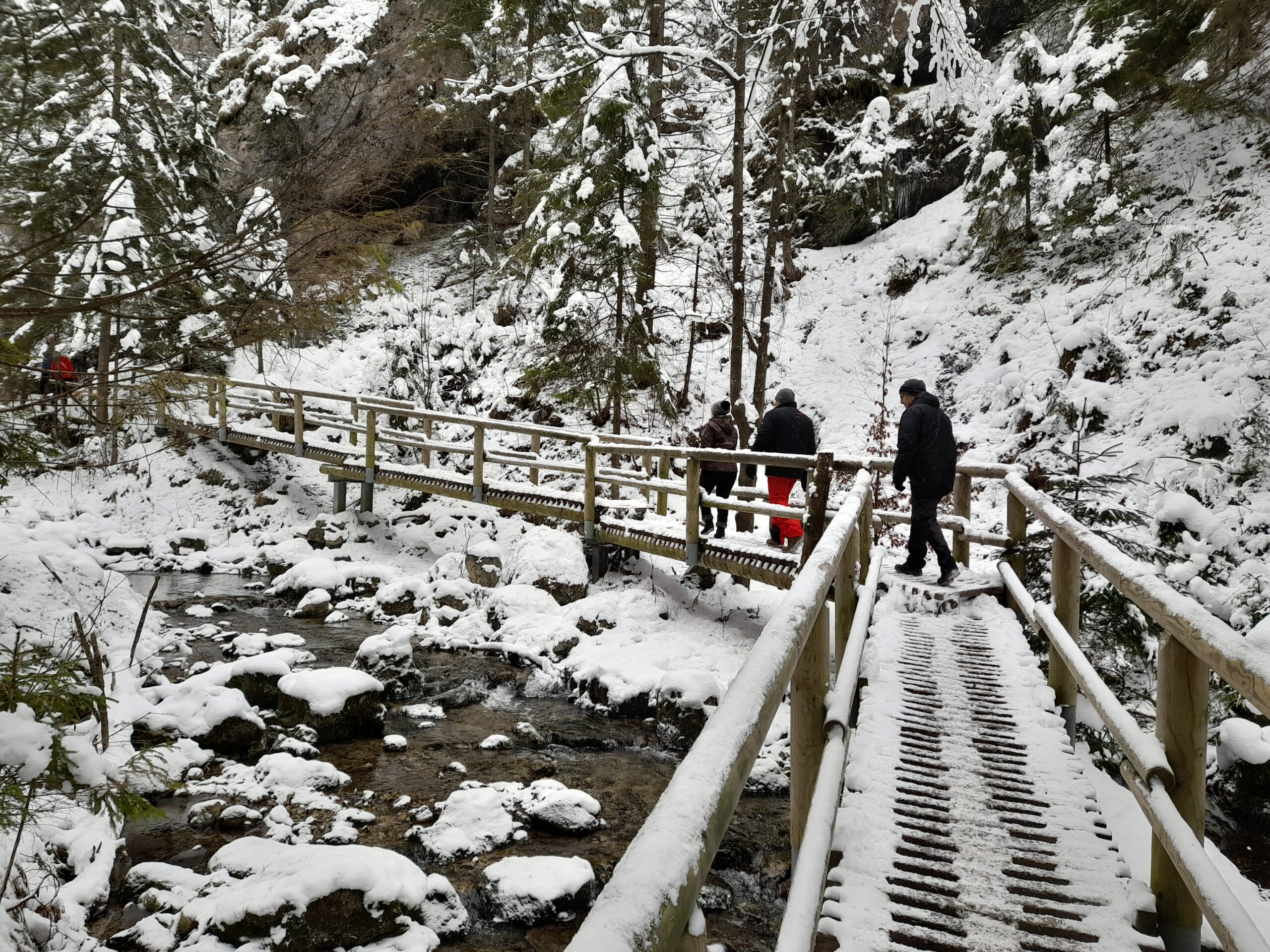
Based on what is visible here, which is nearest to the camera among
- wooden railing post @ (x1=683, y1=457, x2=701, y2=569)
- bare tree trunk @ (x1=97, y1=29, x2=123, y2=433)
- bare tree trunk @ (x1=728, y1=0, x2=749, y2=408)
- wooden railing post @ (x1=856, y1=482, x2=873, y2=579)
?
bare tree trunk @ (x1=97, y1=29, x2=123, y2=433)

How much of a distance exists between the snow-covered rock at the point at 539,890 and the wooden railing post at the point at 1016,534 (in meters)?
3.97

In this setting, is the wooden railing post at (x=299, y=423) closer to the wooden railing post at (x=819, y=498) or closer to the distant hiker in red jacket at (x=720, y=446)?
the distant hiker in red jacket at (x=720, y=446)

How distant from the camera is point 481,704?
8.05m

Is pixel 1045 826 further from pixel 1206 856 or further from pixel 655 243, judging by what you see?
pixel 655 243

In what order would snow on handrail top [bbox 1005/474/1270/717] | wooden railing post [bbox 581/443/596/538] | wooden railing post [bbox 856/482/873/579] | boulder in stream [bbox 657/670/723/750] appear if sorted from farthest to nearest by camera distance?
wooden railing post [bbox 581/443/596/538], boulder in stream [bbox 657/670/723/750], wooden railing post [bbox 856/482/873/579], snow on handrail top [bbox 1005/474/1270/717]

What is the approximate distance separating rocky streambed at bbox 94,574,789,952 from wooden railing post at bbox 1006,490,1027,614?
2.72 meters

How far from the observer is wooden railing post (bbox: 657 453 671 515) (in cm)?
1121

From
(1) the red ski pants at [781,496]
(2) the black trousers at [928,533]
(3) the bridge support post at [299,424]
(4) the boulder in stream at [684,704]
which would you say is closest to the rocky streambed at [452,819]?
(4) the boulder in stream at [684,704]

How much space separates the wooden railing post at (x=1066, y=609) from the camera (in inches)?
164

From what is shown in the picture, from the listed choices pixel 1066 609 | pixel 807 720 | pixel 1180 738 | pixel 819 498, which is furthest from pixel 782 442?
pixel 1180 738

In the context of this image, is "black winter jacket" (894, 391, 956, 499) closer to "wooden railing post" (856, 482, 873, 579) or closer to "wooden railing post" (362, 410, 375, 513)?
"wooden railing post" (856, 482, 873, 579)

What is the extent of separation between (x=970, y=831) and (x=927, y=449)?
13.4ft

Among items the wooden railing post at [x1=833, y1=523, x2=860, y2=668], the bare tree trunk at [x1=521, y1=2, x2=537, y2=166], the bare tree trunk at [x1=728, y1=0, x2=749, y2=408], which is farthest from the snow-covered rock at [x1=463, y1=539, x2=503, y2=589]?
the bare tree trunk at [x1=521, y1=2, x2=537, y2=166]

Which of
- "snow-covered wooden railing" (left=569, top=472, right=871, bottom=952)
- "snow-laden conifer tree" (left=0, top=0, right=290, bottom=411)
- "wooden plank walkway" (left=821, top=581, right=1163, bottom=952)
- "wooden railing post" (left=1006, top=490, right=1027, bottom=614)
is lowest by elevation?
"wooden plank walkway" (left=821, top=581, right=1163, bottom=952)
